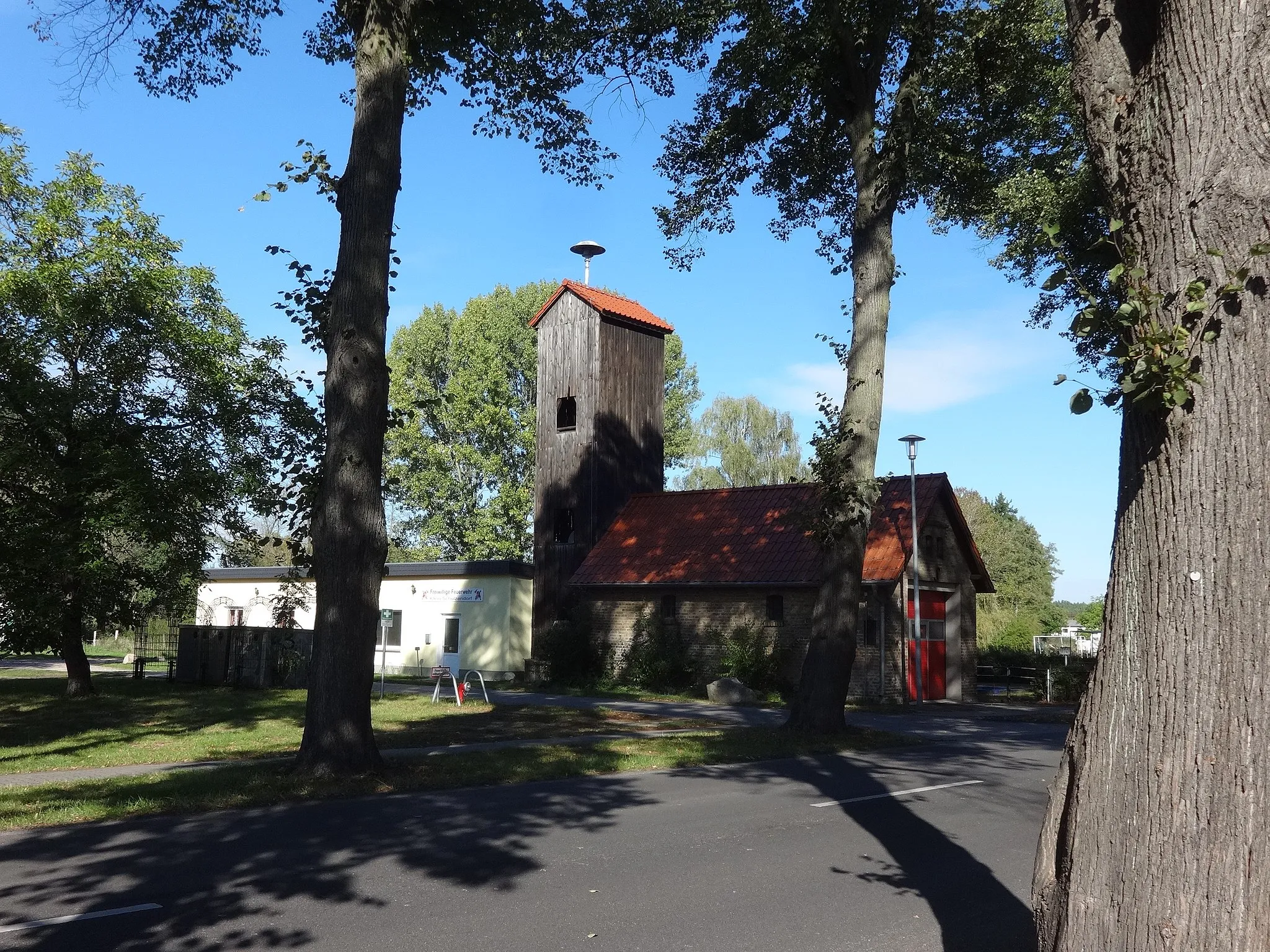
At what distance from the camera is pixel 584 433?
36.4 metres

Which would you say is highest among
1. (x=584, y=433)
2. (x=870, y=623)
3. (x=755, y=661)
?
(x=584, y=433)

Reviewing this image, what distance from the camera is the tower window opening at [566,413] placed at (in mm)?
37000

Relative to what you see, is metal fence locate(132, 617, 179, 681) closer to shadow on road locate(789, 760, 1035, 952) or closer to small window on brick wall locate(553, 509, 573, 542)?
small window on brick wall locate(553, 509, 573, 542)

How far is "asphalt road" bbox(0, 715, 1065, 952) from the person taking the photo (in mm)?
6148

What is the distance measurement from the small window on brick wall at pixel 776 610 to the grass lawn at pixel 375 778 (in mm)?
13112

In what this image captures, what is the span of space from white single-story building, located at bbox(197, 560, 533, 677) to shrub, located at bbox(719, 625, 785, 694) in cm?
932

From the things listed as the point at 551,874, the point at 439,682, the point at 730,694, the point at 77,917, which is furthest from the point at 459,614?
the point at 77,917

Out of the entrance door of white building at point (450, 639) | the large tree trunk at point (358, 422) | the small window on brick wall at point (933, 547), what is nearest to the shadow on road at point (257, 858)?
the large tree trunk at point (358, 422)

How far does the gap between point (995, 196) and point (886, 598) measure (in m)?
11.4

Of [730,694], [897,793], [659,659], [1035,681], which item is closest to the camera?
[897,793]

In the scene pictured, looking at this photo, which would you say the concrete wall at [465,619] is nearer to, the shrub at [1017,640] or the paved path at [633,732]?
the paved path at [633,732]

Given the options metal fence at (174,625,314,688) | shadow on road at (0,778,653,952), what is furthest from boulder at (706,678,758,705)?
shadow on road at (0,778,653,952)

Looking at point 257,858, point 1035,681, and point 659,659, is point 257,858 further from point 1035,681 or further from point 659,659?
point 1035,681

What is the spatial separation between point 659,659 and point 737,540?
4.40m
